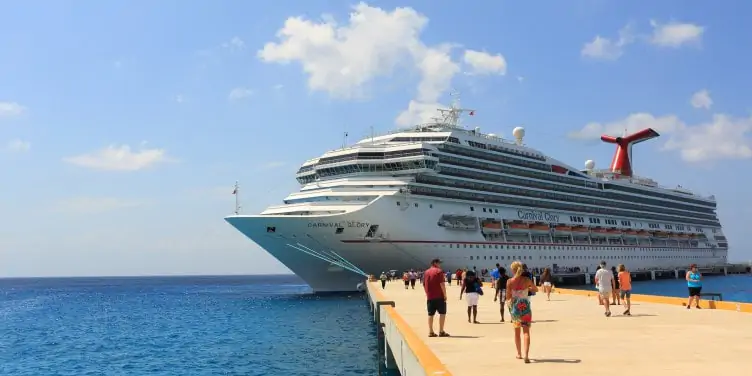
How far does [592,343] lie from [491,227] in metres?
45.4

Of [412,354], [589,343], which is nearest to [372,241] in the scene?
[589,343]

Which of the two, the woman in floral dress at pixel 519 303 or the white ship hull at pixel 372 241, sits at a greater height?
the white ship hull at pixel 372 241

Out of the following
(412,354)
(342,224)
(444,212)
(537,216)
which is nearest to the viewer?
(412,354)

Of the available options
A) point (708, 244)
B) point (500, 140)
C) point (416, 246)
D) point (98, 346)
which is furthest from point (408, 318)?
point (708, 244)

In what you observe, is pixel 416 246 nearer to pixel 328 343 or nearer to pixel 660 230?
pixel 328 343

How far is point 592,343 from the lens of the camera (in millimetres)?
12016

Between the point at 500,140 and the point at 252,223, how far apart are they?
2821 cm

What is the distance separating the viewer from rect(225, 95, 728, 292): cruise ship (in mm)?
47031

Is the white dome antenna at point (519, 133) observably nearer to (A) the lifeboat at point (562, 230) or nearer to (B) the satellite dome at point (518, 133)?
(B) the satellite dome at point (518, 133)

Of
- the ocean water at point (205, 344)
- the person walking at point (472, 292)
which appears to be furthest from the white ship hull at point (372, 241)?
the person walking at point (472, 292)

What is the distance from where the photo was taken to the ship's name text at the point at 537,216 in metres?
62.0

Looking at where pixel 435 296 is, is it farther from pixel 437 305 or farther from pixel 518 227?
pixel 518 227

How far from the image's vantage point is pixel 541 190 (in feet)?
218

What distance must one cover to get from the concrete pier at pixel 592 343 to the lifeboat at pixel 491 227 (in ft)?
118
